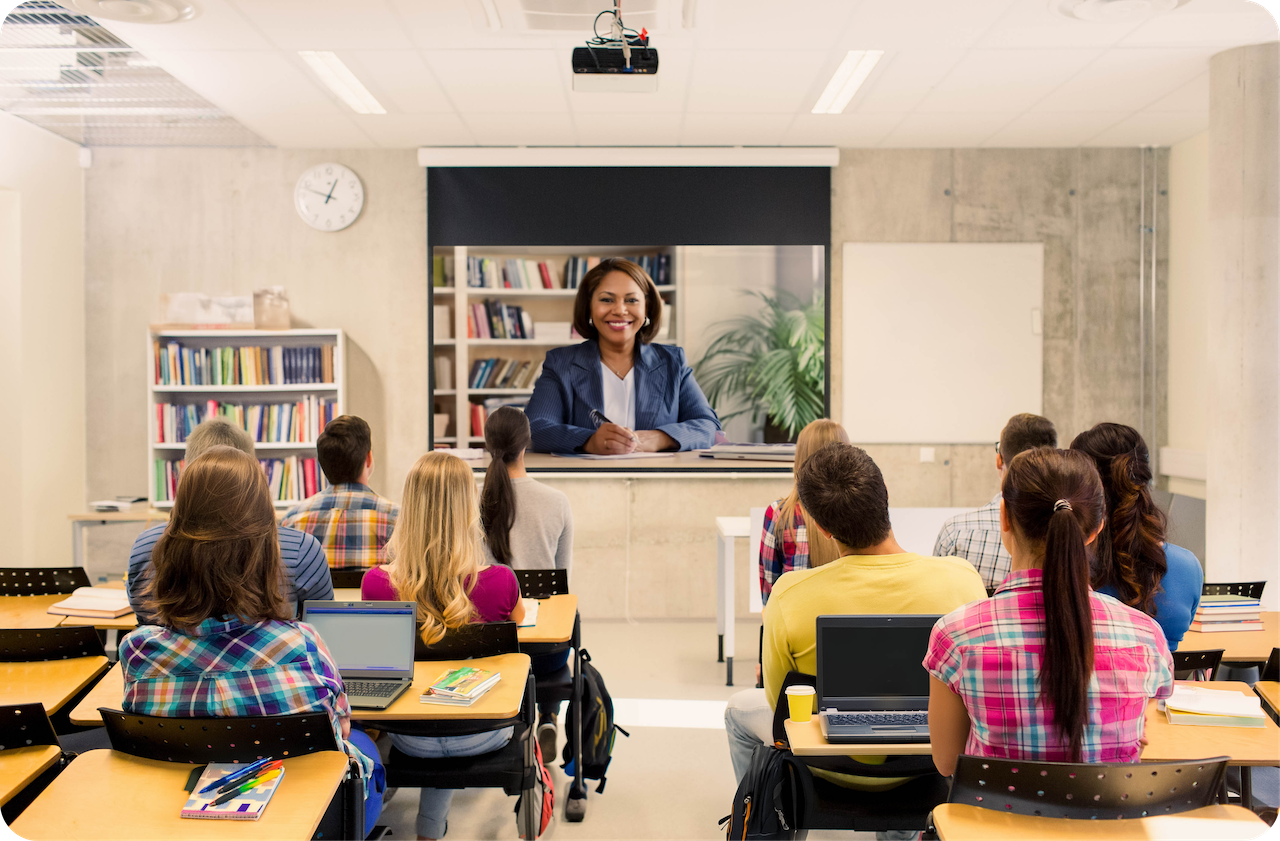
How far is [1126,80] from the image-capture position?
179 inches

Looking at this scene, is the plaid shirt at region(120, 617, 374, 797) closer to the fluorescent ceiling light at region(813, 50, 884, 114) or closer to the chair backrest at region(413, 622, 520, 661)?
the chair backrest at region(413, 622, 520, 661)

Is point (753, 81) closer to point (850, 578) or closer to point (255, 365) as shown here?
point (850, 578)

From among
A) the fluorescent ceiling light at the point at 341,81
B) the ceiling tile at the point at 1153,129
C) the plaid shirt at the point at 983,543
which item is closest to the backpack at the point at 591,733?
the plaid shirt at the point at 983,543

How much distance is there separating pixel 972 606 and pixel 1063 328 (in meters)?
4.99

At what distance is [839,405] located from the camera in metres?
5.93

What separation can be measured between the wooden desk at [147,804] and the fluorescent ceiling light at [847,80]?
3889 millimetres

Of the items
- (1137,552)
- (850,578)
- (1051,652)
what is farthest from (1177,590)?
(1051,652)

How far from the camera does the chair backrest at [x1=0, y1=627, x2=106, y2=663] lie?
2.52 m

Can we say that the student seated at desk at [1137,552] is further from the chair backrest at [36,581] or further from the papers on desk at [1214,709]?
the chair backrest at [36,581]

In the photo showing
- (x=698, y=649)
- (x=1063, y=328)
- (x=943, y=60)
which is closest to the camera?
(x=943, y=60)

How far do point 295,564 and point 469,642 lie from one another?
0.55m

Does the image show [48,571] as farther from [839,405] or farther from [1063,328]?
[1063,328]

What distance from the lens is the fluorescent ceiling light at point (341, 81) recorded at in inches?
167

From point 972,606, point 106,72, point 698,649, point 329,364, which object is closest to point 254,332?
point 329,364
